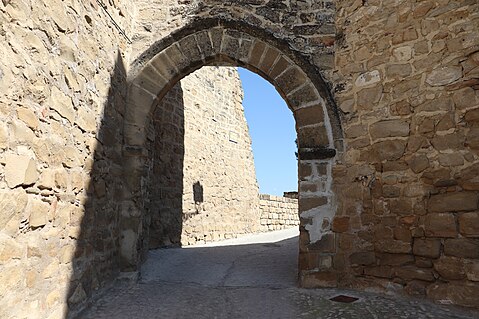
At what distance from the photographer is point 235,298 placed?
302 centimetres

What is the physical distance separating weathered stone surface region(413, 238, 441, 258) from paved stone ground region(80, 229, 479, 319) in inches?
14.9

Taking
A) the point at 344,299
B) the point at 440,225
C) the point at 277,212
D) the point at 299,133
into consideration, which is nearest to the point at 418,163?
the point at 440,225

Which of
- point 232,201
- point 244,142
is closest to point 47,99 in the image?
point 232,201

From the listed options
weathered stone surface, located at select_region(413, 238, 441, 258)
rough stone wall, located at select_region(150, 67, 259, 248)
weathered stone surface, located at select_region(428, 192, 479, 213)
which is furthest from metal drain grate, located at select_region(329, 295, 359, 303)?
rough stone wall, located at select_region(150, 67, 259, 248)

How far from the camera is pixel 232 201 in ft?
26.5

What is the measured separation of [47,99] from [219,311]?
1944mm

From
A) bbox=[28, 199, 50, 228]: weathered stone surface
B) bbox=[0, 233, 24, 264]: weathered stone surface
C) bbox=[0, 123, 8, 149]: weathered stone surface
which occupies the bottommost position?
bbox=[0, 233, 24, 264]: weathered stone surface

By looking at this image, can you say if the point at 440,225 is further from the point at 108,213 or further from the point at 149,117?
the point at 149,117

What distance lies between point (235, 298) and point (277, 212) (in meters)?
7.41

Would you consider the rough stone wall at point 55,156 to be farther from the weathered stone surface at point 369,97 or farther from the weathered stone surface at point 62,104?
the weathered stone surface at point 369,97

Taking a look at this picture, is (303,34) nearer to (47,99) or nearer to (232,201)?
(47,99)

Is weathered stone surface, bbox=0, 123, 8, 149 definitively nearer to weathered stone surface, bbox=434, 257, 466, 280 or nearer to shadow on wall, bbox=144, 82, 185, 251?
weathered stone surface, bbox=434, 257, 466, 280

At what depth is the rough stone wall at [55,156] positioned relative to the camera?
6.21ft

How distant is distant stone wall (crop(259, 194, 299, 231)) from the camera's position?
377 inches
